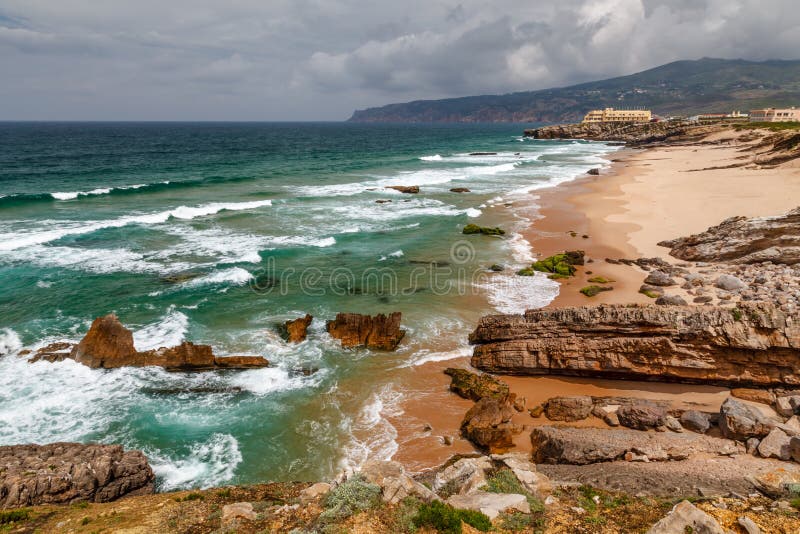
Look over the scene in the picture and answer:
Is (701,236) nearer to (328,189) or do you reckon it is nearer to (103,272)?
(103,272)

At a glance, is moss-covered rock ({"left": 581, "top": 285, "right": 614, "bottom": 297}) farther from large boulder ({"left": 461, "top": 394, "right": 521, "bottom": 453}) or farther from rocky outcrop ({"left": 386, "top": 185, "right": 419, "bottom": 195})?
rocky outcrop ({"left": 386, "top": 185, "right": 419, "bottom": 195})

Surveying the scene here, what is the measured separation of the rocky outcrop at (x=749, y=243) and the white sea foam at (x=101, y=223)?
36330 mm

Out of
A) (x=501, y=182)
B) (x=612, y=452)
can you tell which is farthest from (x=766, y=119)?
(x=612, y=452)

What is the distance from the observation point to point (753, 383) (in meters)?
13.3

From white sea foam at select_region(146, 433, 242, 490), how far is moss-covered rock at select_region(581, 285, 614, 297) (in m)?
16.9

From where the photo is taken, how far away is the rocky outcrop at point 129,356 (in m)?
16.5

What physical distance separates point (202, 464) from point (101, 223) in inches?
1266

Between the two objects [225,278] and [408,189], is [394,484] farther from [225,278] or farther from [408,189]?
[408,189]

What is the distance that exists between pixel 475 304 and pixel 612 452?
37.1 ft

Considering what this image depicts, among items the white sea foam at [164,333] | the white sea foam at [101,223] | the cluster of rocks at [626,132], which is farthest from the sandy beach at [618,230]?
the cluster of rocks at [626,132]

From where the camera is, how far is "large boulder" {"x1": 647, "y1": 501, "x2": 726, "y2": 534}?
6266 millimetres

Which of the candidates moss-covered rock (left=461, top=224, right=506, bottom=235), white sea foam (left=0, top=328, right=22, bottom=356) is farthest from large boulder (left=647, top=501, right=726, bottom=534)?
moss-covered rock (left=461, top=224, right=506, bottom=235)

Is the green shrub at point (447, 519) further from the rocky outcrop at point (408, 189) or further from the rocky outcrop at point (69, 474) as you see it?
the rocky outcrop at point (408, 189)

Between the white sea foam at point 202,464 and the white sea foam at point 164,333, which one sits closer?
the white sea foam at point 202,464
